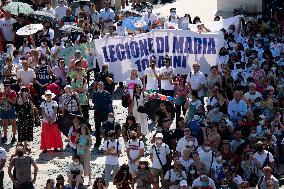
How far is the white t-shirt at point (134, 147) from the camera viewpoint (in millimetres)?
25672

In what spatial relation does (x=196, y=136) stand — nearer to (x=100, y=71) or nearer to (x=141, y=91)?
(x=141, y=91)

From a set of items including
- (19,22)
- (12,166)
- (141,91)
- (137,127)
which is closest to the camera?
(12,166)

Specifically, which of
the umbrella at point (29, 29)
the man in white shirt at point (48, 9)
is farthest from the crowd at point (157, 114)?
the man in white shirt at point (48, 9)

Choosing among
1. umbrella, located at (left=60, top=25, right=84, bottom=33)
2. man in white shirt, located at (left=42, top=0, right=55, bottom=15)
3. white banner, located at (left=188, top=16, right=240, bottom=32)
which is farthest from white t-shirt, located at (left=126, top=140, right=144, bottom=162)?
man in white shirt, located at (left=42, top=0, right=55, bottom=15)

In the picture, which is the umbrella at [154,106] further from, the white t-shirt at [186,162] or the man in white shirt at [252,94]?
the white t-shirt at [186,162]

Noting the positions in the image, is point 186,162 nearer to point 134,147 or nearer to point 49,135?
point 134,147

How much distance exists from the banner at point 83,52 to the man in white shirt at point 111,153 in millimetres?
6398

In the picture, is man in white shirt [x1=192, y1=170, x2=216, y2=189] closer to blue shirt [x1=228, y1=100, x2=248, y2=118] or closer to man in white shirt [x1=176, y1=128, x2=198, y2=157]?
man in white shirt [x1=176, y1=128, x2=198, y2=157]

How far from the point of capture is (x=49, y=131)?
28.1m

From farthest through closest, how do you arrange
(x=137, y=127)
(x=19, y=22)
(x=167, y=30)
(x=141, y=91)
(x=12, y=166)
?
(x=19, y=22), (x=167, y=30), (x=141, y=91), (x=137, y=127), (x=12, y=166)

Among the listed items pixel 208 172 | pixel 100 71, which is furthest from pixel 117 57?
pixel 208 172

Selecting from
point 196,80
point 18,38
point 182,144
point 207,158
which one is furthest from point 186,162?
point 18,38

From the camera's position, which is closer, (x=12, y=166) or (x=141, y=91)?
(x=12, y=166)

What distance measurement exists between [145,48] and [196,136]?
485 centimetres
